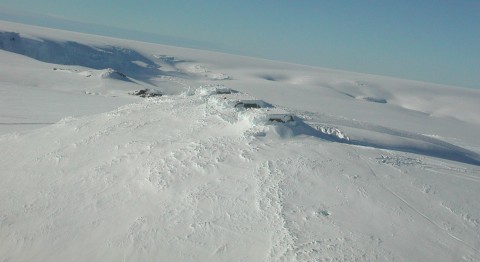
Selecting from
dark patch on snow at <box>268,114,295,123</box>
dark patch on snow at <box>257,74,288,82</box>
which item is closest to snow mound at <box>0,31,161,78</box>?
dark patch on snow at <box>257,74,288,82</box>

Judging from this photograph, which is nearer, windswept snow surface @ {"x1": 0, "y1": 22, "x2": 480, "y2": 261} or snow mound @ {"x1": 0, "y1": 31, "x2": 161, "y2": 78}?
windswept snow surface @ {"x1": 0, "y1": 22, "x2": 480, "y2": 261}

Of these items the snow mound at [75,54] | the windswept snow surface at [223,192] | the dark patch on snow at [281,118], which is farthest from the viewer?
the snow mound at [75,54]

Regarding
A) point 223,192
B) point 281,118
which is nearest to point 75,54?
point 281,118

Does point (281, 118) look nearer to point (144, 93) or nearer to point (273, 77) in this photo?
point (144, 93)

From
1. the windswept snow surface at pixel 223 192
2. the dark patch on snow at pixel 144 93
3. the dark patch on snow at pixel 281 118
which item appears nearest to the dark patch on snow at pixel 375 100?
the dark patch on snow at pixel 144 93

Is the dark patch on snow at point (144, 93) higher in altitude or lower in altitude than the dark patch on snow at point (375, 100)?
lower

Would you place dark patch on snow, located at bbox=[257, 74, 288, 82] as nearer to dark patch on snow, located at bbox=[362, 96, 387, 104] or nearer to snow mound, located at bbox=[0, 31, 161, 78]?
dark patch on snow, located at bbox=[362, 96, 387, 104]

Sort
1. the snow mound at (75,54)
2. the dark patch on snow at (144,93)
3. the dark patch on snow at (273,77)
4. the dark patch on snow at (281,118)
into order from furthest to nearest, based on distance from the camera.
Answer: the dark patch on snow at (273,77)
the snow mound at (75,54)
the dark patch on snow at (144,93)
the dark patch on snow at (281,118)

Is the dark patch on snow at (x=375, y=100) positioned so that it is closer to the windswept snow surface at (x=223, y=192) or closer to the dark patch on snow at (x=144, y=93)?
the dark patch on snow at (x=144, y=93)

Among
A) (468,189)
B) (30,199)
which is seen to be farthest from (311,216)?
(30,199)

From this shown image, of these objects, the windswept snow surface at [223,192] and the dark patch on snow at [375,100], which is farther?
the dark patch on snow at [375,100]

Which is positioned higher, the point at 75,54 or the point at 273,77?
the point at 273,77
